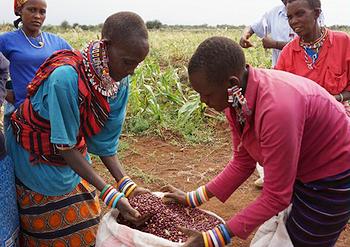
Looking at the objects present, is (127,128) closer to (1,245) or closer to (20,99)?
(20,99)

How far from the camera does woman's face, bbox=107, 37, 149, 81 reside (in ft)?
6.81

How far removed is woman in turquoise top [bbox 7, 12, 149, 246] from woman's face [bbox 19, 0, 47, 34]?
1429 mm

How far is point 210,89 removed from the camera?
1.81 meters

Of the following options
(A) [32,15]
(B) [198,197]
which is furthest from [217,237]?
(A) [32,15]

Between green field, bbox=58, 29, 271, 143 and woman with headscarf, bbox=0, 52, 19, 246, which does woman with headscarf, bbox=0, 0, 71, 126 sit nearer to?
woman with headscarf, bbox=0, 52, 19, 246

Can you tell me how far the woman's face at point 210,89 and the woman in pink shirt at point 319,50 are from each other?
1.47 metres

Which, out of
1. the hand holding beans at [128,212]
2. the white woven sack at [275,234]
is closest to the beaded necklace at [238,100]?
the white woven sack at [275,234]

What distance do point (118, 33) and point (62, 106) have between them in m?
0.41

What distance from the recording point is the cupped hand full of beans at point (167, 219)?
2.30 m

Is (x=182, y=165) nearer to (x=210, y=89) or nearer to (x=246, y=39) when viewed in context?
(x=246, y=39)

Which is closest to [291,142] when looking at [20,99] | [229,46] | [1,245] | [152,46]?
[229,46]

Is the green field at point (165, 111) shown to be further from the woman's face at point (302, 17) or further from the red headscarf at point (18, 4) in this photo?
the woman's face at point (302, 17)

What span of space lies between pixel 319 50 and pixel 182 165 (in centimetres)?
188

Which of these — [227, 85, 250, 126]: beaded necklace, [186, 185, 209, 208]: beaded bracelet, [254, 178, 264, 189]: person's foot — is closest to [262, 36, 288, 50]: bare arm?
[254, 178, 264, 189]: person's foot
